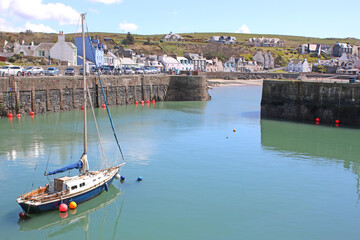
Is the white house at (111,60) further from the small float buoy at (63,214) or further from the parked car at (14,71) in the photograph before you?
the small float buoy at (63,214)

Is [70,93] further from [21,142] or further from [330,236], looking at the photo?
[330,236]

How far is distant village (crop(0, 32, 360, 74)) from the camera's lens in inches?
2525

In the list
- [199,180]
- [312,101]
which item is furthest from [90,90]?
[199,180]

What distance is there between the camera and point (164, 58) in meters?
98.2

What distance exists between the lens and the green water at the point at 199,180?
49.4 ft

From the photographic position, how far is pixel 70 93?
4381 centimetres

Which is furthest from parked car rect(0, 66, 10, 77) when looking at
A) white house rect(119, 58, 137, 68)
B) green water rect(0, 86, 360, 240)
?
white house rect(119, 58, 137, 68)

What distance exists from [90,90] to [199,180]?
29448 mm

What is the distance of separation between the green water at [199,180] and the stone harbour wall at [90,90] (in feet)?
11.3

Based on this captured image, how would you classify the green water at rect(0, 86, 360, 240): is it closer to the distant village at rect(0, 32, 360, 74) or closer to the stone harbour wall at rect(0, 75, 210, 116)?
the stone harbour wall at rect(0, 75, 210, 116)

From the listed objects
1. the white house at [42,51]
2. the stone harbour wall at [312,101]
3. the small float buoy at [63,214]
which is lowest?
the small float buoy at [63,214]

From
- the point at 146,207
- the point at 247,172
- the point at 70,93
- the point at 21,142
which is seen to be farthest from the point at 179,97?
Result: the point at 146,207

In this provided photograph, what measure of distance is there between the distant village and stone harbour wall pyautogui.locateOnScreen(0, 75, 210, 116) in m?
5.26

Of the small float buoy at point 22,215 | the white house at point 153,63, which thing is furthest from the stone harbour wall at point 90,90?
the white house at point 153,63
